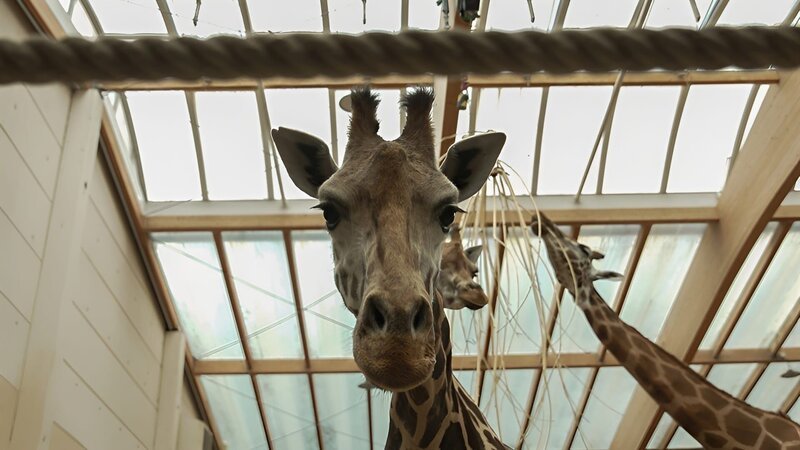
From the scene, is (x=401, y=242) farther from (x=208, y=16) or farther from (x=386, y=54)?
(x=208, y=16)

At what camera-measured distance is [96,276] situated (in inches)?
303

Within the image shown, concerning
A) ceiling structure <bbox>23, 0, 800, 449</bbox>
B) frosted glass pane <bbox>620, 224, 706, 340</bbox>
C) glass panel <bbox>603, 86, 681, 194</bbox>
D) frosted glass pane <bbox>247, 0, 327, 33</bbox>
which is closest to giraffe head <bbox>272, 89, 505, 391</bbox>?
ceiling structure <bbox>23, 0, 800, 449</bbox>

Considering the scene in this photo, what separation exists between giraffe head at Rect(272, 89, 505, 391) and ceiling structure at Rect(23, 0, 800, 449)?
4557 mm

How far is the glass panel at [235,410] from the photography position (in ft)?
35.8

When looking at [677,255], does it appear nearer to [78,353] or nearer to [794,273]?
[794,273]

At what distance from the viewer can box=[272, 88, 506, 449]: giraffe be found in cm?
204

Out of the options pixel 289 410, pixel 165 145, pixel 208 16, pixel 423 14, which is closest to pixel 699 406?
pixel 423 14

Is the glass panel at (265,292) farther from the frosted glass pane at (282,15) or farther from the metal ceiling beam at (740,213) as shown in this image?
the metal ceiling beam at (740,213)

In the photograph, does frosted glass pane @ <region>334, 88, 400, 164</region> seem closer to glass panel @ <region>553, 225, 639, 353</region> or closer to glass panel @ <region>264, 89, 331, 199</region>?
glass panel @ <region>264, 89, 331, 199</region>

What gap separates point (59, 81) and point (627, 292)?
970 cm

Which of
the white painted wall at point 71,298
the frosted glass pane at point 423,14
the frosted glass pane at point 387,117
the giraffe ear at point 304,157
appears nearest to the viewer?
the giraffe ear at point 304,157

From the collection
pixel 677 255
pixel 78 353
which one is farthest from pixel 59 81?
pixel 677 255

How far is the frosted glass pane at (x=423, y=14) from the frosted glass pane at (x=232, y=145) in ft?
5.66

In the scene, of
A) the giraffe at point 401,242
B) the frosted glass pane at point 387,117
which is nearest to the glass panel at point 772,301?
the frosted glass pane at point 387,117
